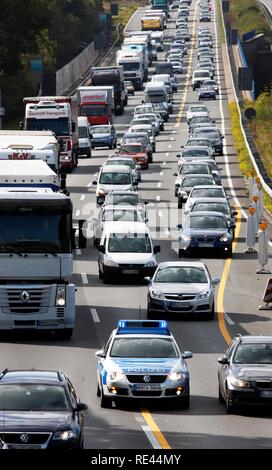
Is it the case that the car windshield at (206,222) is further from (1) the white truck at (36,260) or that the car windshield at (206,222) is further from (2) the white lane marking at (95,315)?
(1) the white truck at (36,260)

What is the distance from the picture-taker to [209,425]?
79.8 ft

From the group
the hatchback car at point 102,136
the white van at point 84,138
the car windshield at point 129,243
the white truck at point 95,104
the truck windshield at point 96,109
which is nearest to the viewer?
the car windshield at point 129,243

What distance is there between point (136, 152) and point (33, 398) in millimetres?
57523

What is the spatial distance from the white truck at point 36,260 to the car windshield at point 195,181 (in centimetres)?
2910

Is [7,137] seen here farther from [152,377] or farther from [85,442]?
[85,442]

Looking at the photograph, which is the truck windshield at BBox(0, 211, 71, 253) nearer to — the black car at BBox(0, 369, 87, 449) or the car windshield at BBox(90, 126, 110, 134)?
the black car at BBox(0, 369, 87, 449)

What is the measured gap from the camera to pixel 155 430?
23.6 metres

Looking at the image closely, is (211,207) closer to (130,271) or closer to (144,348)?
(130,271)

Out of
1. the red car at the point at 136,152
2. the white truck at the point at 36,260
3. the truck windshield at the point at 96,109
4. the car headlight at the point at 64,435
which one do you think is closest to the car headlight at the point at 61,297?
the white truck at the point at 36,260

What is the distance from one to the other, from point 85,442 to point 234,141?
7192 centimetres

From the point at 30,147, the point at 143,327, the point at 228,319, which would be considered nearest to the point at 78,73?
the point at 30,147

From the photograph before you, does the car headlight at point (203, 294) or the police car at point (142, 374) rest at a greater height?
the police car at point (142, 374)

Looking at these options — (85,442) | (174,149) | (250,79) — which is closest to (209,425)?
(85,442)

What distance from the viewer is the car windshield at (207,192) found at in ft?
188
